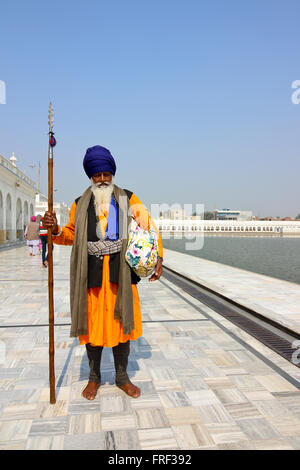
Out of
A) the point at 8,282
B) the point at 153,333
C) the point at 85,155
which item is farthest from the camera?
the point at 8,282

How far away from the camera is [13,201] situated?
63.6 ft

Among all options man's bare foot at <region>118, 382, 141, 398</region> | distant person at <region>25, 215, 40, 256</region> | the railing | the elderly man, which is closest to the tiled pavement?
man's bare foot at <region>118, 382, 141, 398</region>

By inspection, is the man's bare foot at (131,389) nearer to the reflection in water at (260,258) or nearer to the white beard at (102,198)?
the white beard at (102,198)

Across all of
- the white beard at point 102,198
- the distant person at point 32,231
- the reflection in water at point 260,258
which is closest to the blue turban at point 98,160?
the white beard at point 102,198

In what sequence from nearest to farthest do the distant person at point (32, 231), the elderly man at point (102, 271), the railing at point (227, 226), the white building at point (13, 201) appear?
1. the elderly man at point (102, 271)
2. the distant person at point (32, 231)
3. the white building at point (13, 201)
4. the railing at point (227, 226)

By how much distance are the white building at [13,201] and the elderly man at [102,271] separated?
50.1 feet

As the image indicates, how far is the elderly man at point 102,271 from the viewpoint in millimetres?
2295

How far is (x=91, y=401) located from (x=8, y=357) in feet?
3.73

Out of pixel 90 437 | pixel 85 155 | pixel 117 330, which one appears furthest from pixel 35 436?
pixel 85 155

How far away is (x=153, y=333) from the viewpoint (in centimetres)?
377

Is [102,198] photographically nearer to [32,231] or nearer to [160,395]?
[160,395]

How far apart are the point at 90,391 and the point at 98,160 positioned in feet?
5.32

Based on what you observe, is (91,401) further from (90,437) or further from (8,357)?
(8,357)
